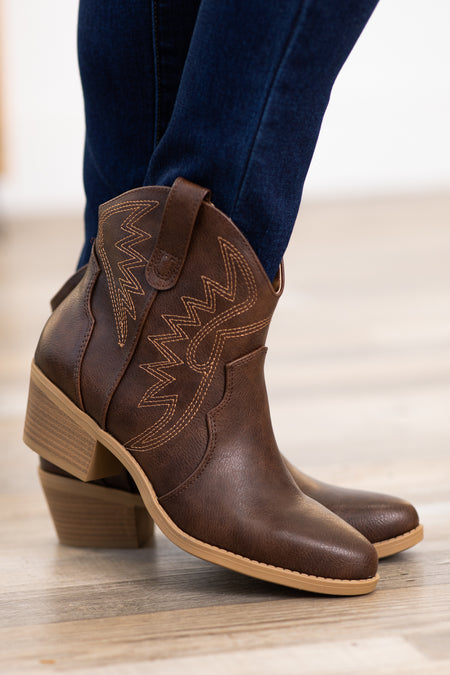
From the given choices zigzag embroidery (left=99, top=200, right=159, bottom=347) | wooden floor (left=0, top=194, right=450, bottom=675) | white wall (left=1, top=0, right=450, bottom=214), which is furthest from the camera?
white wall (left=1, top=0, right=450, bottom=214)

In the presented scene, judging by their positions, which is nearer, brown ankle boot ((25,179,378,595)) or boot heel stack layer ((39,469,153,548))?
brown ankle boot ((25,179,378,595))

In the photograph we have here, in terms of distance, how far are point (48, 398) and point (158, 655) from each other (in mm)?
260

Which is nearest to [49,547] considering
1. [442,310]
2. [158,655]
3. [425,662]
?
[158,655]

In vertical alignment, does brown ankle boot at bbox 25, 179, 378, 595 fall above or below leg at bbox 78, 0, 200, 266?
below

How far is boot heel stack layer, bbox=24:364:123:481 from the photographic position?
0.75m

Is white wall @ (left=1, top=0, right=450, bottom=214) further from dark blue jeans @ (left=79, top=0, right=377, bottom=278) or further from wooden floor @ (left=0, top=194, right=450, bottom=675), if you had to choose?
dark blue jeans @ (left=79, top=0, right=377, bottom=278)

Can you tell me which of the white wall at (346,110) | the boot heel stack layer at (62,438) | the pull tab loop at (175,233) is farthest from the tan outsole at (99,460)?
the white wall at (346,110)

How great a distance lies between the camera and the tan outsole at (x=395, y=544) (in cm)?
77

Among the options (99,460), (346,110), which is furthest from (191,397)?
(346,110)

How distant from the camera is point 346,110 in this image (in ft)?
15.9

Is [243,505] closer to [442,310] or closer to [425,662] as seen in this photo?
[425,662]

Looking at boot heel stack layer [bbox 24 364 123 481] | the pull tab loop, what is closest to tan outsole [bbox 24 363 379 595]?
boot heel stack layer [bbox 24 364 123 481]

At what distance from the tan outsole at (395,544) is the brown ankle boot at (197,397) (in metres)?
0.07

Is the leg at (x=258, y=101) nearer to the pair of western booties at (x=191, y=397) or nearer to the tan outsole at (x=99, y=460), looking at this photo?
the pair of western booties at (x=191, y=397)
